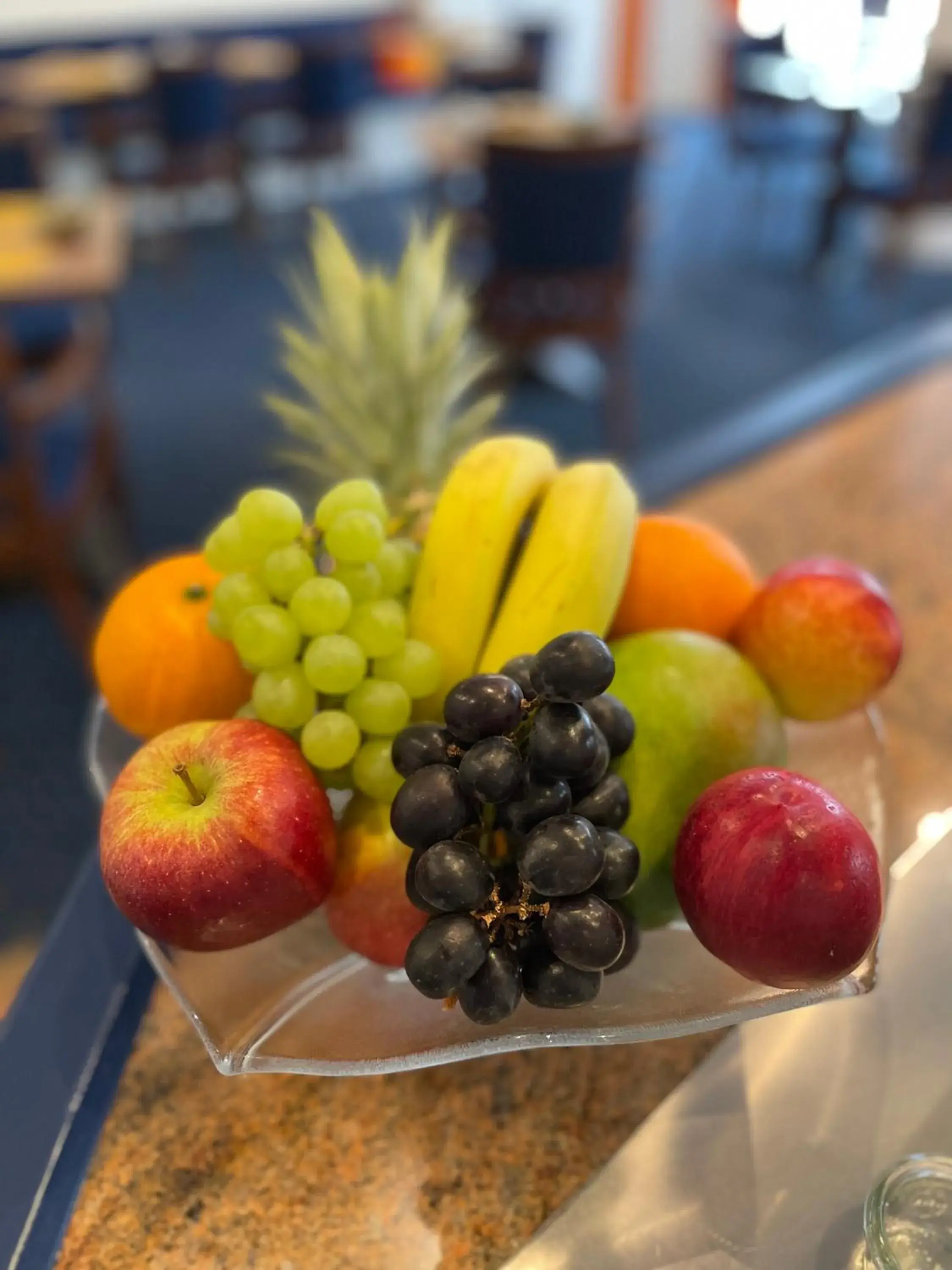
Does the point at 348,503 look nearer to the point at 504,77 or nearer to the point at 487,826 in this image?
the point at 487,826

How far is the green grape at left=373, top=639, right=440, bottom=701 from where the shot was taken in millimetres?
Result: 527

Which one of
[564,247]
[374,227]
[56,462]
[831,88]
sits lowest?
[374,227]

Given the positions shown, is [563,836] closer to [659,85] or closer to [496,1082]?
[496,1082]

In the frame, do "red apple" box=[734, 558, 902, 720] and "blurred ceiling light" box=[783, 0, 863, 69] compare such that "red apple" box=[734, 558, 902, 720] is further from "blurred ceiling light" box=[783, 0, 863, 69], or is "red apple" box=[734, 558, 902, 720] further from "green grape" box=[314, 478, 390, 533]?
"blurred ceiling light" box=[783, 0, 863, 69]

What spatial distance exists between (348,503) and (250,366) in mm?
2882

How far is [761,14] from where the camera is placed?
658cm

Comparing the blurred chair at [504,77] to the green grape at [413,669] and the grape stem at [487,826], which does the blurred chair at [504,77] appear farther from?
the grape stem at [487,826]

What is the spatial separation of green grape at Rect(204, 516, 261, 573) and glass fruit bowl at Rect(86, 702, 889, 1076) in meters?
0.15

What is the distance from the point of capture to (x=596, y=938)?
1.32 feet

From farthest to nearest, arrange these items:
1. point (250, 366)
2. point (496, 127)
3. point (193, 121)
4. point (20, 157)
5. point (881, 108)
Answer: point (881, 108) → point (193, 121) → point (250, 366) → point (496, 127) → point (20, 157)

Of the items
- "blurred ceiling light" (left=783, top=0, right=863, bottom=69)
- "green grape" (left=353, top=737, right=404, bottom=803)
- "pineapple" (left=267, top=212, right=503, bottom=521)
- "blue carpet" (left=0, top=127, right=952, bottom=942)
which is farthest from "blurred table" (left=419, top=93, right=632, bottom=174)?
"blurred ceiling light" (left=783, top=0, right=863, bottom=69)

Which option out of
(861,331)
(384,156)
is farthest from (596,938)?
(384,156)

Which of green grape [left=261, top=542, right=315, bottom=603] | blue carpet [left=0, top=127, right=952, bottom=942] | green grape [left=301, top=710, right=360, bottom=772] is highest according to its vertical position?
green grape [left=261, top=542, right=315, bottom=603]

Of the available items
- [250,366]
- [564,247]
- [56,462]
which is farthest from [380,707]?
[250,366]
